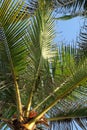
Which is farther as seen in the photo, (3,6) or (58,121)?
(58,121)

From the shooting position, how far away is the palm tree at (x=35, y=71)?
20.4 ft

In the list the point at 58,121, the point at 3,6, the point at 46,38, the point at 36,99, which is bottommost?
the point at 58,121

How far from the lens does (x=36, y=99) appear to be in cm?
659

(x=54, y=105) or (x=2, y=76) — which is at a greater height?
(x=2, y=76)

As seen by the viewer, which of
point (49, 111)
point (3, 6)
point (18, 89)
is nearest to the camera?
point (3, 6)

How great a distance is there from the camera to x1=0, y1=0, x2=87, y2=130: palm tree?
622 cm

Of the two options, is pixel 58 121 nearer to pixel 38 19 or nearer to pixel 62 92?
pixel 62 92

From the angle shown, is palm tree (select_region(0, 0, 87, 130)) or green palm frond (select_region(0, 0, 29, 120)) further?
palm tree (select_region(0, 0, 87, 130))

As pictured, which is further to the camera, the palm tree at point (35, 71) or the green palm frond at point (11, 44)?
the palm tree at point (35, 71)

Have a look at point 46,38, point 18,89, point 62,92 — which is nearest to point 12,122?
point 18,89

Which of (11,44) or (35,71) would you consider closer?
(11,44)

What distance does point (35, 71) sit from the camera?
651 centimetres

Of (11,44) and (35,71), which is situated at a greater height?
(11,44)

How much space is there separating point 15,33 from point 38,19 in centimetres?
46
